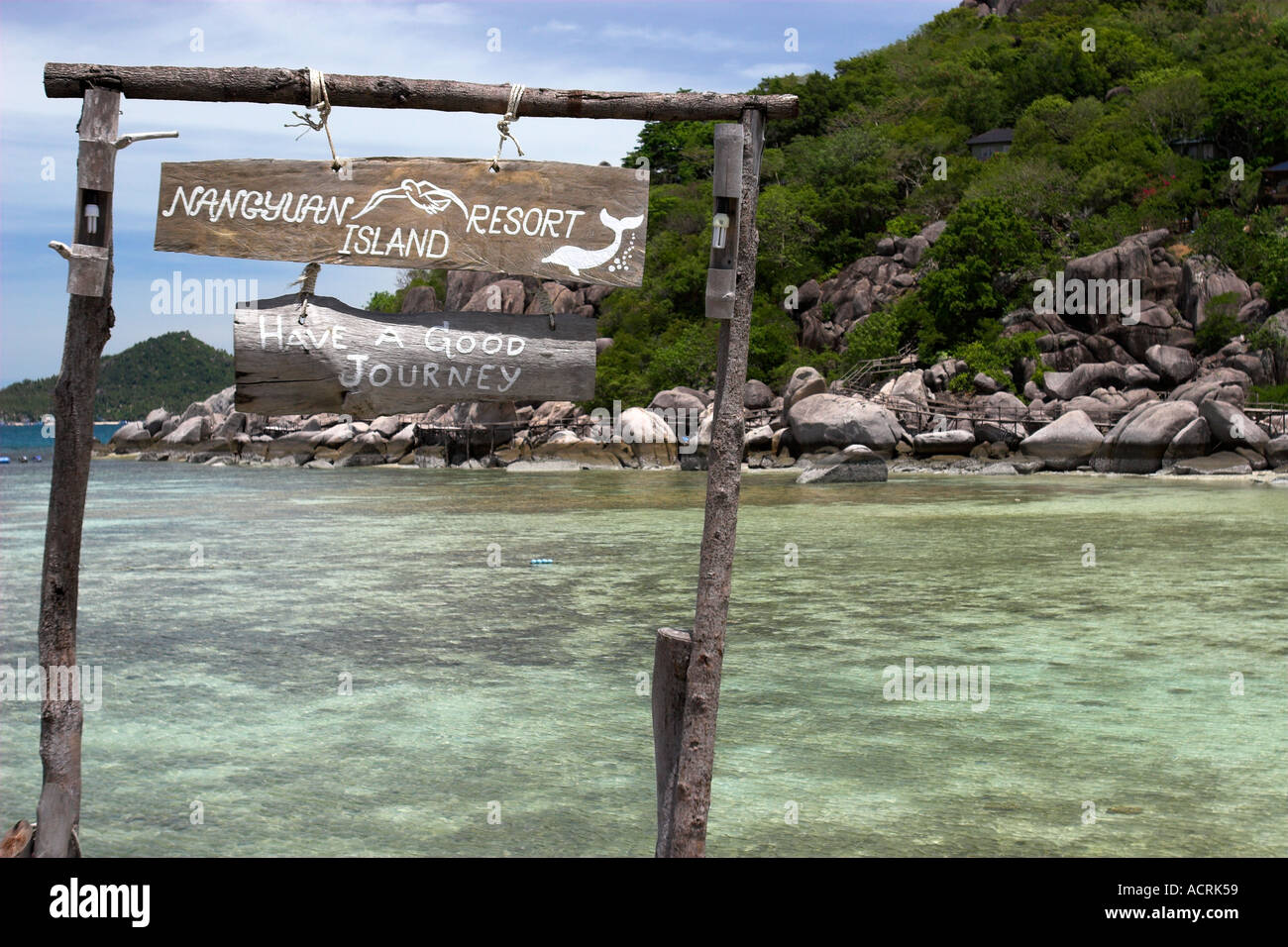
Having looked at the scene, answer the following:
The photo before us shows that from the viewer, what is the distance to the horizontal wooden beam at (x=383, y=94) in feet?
13.1

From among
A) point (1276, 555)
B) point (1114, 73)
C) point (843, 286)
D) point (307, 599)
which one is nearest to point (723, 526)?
point (307, 599)

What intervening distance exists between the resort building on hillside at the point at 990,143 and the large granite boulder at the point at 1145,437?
32.8m

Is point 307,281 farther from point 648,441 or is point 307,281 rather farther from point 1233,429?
point 648,441

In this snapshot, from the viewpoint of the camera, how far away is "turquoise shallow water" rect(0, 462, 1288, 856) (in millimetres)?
5582

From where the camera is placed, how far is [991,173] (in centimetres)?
5372

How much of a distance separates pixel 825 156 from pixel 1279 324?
2819cm

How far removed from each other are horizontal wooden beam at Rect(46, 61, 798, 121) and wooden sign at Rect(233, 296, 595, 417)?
77 centimetres

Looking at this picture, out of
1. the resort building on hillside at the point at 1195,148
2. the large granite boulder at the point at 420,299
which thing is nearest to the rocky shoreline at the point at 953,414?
the large granite boulder at the point at 420,299

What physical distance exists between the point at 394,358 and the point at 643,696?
4612mm

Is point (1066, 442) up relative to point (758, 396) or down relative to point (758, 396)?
down

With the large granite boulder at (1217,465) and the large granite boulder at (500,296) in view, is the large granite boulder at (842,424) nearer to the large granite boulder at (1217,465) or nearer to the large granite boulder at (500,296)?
the large granite boulder at (1217,465)

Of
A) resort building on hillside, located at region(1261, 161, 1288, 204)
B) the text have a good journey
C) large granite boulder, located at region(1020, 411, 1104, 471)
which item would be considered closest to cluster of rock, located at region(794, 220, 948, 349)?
resort building on hillside, located at region(1261, 161, 1288, 204)

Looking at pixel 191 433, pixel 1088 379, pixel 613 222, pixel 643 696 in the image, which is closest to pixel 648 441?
pixel 1088 379

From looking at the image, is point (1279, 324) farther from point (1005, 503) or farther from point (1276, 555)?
point (1276, 555)
